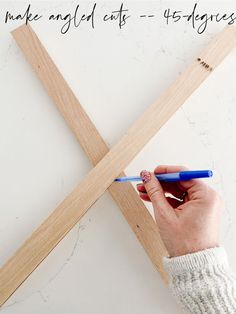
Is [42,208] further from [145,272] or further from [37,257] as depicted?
[145,272]

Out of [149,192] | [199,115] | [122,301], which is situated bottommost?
[122,301]

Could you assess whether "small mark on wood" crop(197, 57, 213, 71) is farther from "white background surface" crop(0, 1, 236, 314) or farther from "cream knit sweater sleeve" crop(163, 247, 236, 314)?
"cream knit sweater sleeve" crop(163, 247, 236, 314)

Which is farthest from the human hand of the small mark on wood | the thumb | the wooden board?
the small mark on wood

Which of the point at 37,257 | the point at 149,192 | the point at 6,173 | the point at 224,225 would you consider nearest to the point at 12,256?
the point at 37,257

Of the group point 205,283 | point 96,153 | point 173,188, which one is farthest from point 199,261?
point 96,153

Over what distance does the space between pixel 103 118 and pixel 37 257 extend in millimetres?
277

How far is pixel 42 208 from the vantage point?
661mm

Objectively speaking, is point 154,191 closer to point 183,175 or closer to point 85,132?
point 183,175

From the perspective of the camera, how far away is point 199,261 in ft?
1.60

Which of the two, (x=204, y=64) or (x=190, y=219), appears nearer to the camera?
(x=190, y=219)

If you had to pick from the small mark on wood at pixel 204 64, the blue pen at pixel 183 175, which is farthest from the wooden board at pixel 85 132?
the small mark on wood at pixel 204 64

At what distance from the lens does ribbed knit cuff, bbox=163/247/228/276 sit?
1.59 feet

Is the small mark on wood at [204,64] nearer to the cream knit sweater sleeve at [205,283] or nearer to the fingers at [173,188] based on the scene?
the fingers at [173,188]

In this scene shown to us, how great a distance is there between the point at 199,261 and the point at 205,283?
29 millimetres
